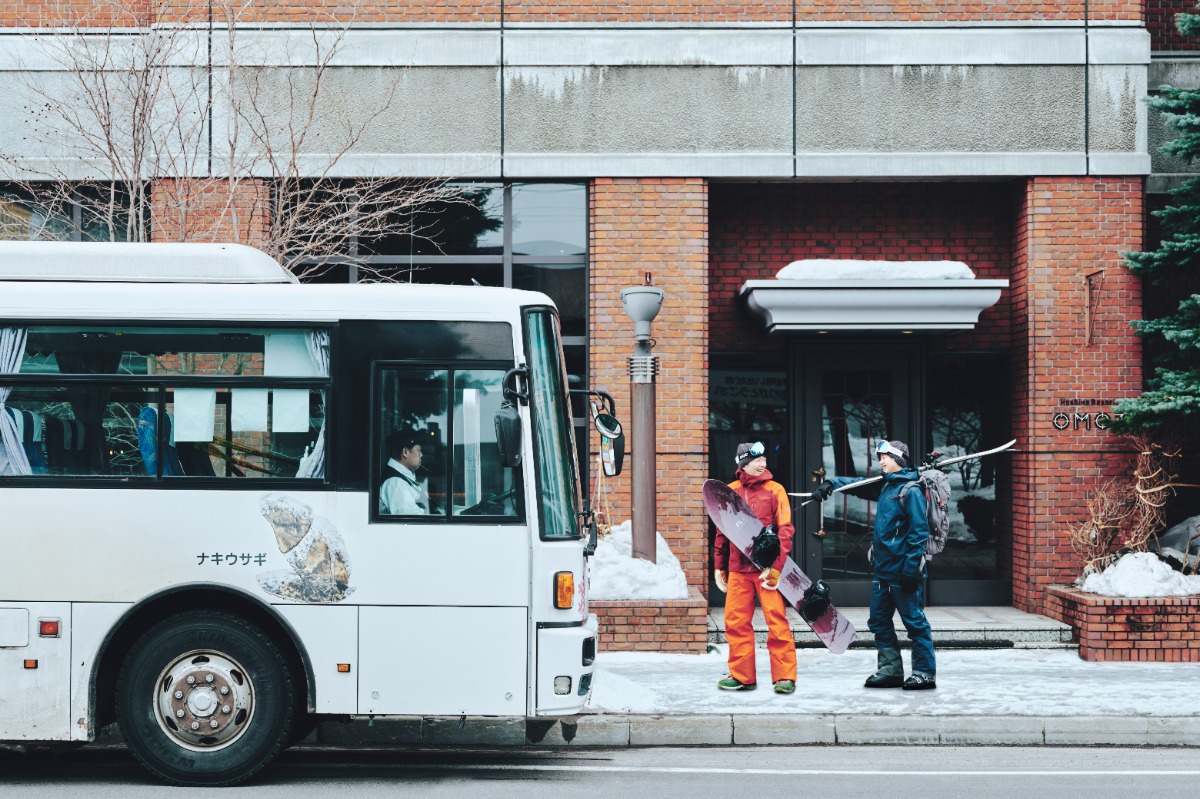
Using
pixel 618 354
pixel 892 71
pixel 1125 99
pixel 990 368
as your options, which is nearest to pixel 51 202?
pixel 618 354

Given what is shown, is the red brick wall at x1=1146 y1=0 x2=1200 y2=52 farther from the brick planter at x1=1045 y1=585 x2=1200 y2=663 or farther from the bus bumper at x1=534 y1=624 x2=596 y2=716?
the bus bumper at x1=534 y1=624 x2=596 y2=716

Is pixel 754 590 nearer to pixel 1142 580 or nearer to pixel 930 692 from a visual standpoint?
pixel 930 692

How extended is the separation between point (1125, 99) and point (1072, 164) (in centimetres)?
89

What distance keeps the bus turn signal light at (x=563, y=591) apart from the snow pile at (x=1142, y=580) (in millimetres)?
6472

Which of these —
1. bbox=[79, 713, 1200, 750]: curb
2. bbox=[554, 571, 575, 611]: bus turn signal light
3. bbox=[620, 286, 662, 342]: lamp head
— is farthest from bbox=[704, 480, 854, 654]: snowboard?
bbox=[554, 571, 575, 611]: bus turn signal light

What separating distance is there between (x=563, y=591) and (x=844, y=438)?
6942mm

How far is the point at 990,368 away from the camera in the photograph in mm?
13570

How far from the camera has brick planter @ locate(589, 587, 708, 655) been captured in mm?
10883

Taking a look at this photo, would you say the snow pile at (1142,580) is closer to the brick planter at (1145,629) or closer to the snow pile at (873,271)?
the brick planter at (1145,629)

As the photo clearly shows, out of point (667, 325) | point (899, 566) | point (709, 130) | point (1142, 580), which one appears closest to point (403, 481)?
point (899, 566)

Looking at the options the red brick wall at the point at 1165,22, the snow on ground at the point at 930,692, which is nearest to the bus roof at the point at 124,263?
the snow on ground at the point at 930,692

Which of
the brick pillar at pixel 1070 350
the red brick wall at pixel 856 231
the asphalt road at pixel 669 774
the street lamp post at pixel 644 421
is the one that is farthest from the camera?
the red brick wall at pixel 856 231

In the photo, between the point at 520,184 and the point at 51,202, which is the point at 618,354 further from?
the point at 51,202

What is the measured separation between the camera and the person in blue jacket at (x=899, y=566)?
366 inches
